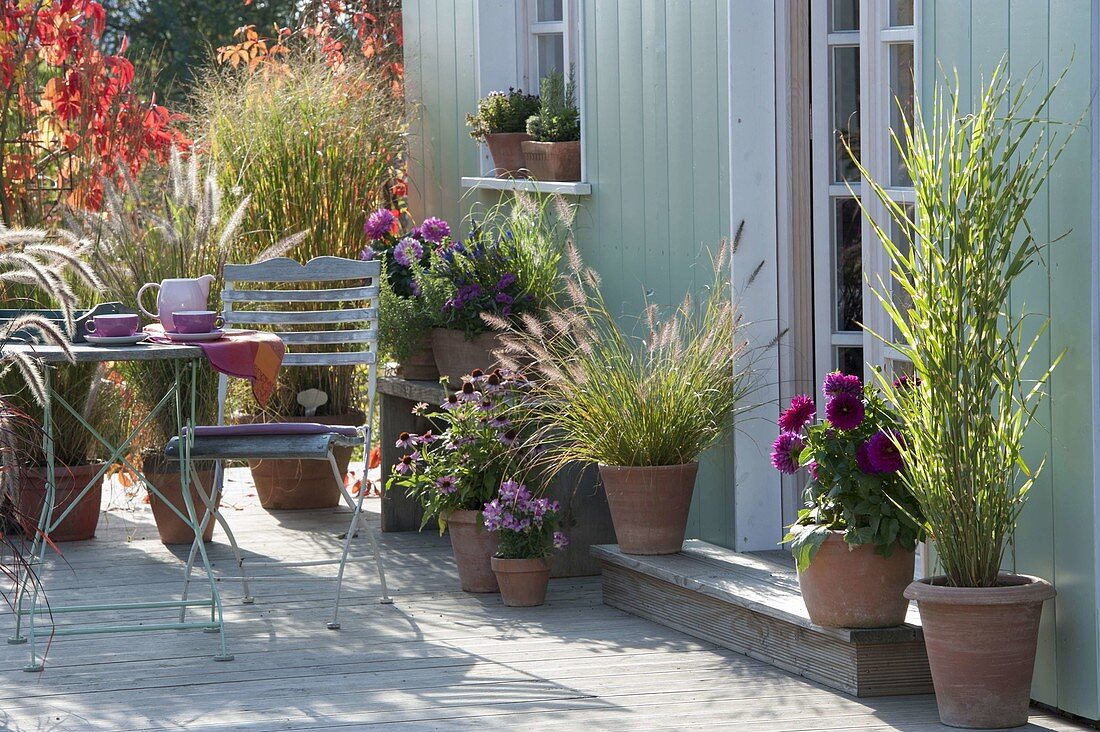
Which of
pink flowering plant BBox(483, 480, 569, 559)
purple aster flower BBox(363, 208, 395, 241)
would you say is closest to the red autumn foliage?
purple aster flower BBox(363, 208, 395, 241)

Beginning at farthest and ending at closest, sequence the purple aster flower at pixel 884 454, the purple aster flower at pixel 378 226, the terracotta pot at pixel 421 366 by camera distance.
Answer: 1. the purple aster flower at pixel 378 226
2. the terracotta pot at pixel 421 366
3. the purple aster flower at pixel 884 454

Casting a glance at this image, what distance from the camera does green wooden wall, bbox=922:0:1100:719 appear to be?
344 cm

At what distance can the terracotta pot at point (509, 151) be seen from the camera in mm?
6383

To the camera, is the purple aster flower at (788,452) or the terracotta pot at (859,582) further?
the purple aster flower at (788,452)

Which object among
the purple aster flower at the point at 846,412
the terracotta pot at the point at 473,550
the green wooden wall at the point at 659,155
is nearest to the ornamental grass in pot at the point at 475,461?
the terracotta pot at the point at 473,550

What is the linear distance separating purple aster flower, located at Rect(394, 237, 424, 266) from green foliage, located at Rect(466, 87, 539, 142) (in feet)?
2.53

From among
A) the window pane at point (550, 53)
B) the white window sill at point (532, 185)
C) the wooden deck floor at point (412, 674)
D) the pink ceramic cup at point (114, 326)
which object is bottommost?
the wooden deck floor at point (412, 674)

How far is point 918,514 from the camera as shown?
3693 millimetres

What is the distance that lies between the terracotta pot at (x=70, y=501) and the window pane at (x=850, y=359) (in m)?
2.84

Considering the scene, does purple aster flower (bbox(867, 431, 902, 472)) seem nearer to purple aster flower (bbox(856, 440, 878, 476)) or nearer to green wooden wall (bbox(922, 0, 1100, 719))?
purple aster flower (bbox(856, 440, 878, 476))

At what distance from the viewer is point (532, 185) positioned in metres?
6.22

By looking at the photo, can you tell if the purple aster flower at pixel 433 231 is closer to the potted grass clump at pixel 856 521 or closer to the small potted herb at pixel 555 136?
the small potted herb at pixel 555 136

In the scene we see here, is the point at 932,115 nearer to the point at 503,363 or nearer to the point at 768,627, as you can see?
the point at 768,627

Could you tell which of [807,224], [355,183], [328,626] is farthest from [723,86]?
[355,183]
